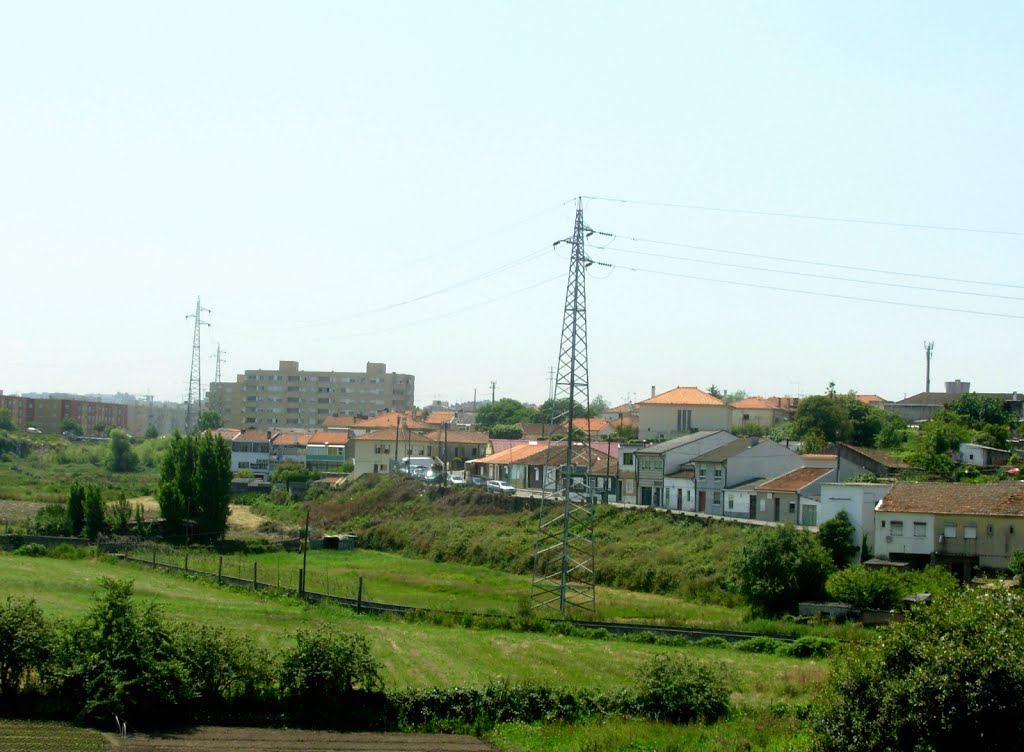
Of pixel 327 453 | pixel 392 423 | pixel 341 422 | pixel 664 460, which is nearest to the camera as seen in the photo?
pixel 664 460

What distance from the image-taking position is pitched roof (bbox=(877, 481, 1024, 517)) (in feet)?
122

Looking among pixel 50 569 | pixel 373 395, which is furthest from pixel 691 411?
pixel 373 395

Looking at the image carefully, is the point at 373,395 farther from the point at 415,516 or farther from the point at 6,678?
the point at 6,678

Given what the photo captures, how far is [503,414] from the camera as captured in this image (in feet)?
415

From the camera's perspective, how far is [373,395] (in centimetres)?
15038

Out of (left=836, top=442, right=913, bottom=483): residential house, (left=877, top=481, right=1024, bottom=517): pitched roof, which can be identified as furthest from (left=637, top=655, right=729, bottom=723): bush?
(left=836, top=442, right=913, bottom=483): residential house

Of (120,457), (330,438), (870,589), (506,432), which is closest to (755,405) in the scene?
(506,432)

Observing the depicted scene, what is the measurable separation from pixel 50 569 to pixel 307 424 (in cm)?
10598

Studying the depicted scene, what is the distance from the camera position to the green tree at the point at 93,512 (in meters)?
56.2

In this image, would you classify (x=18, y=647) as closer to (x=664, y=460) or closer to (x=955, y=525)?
(x=955, y=525)

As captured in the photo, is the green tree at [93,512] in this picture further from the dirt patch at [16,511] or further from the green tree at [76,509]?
the dirt patch at [16,511]

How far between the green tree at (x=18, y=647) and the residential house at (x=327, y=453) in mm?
65335

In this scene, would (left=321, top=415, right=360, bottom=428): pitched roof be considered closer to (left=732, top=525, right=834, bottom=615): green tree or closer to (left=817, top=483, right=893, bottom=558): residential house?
(left=817, top=483, right=893, bottom=558): residential house

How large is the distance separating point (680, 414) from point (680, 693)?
51575 mm
